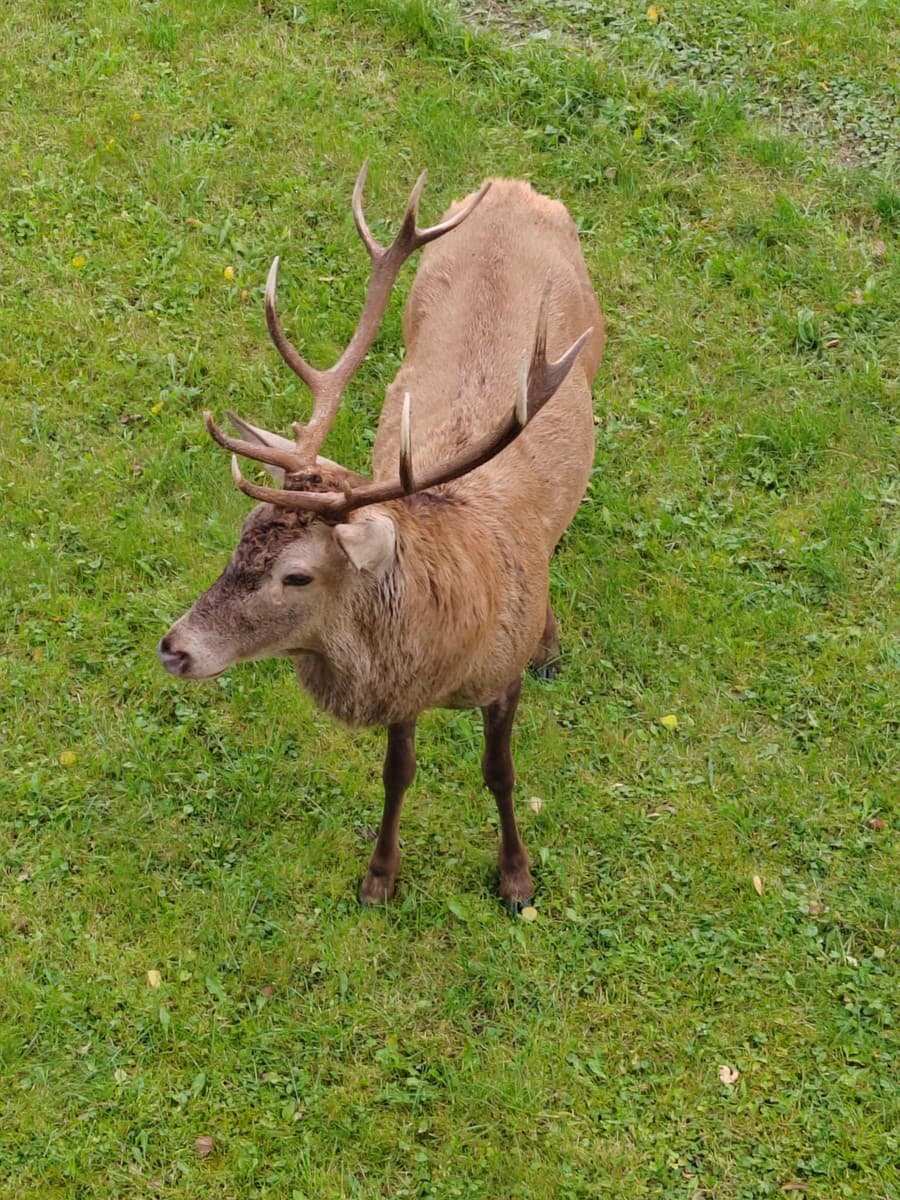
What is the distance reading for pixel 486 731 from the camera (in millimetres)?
Result: 5117

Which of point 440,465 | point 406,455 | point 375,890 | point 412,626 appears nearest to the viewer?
point 406,455

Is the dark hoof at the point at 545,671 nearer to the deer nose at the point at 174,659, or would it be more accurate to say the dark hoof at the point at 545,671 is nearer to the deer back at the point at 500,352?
the deer back at the point at 500,352

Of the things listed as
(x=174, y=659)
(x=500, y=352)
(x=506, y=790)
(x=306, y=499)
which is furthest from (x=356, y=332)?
(x=506, y=790)

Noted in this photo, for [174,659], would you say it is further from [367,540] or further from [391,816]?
[391,816]

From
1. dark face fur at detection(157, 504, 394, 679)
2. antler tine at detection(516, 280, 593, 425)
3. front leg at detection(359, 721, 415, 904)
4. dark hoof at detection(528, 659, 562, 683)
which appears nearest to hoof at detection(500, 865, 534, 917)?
front leg at detection(359, 721, 415, 904)

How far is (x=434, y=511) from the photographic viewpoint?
179 inches

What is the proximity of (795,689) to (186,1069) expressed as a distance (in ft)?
9.99

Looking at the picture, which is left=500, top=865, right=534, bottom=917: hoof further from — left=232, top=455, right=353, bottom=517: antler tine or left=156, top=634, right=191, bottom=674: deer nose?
left=232, top=455, right=353, bottom=517: antler tine

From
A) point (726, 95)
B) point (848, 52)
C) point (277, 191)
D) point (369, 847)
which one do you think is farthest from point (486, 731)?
point (848, 52)

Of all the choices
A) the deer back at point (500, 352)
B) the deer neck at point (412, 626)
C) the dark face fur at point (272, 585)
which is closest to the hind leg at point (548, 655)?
the deer back at point (500, 352)

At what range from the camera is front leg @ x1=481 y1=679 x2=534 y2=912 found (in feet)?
16.6

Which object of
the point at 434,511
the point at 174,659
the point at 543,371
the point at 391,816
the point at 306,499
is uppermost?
the point at 543,371

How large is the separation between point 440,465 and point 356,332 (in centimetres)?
72

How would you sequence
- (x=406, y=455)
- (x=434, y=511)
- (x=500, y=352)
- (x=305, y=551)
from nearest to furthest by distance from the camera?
1. (x=406, y=455)
2. (x=305, y=551)
3. (x=434, y=511)
4. (x=500, y=352)
